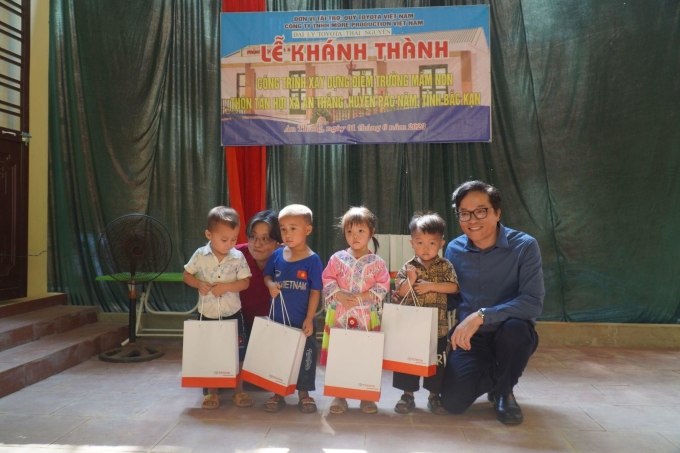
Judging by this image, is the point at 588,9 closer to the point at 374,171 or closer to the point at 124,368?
the point at 374,171

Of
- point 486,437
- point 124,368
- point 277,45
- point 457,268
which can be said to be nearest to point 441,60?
point 277,45

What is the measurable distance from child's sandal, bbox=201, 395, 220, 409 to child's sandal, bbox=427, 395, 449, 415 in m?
1.21

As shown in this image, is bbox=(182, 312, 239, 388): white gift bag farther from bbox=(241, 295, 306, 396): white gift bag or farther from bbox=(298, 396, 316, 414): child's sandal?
bbox=(298, 396, 316, 414): child's sandal

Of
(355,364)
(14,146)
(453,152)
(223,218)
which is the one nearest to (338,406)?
(355,364)

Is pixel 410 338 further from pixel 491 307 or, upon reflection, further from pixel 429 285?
pixel 491 307

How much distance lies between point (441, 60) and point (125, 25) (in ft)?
10.1

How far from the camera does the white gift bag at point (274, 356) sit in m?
2.84

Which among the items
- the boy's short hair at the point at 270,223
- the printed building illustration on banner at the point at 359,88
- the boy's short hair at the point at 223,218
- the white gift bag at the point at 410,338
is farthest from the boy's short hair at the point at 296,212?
the printed building illustration on banner at the point at 359,88

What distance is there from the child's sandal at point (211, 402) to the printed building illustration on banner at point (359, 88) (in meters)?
2.59

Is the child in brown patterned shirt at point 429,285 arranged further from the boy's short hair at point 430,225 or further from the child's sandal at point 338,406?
the child's sandal at point 338,406

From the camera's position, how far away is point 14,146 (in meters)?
4.74

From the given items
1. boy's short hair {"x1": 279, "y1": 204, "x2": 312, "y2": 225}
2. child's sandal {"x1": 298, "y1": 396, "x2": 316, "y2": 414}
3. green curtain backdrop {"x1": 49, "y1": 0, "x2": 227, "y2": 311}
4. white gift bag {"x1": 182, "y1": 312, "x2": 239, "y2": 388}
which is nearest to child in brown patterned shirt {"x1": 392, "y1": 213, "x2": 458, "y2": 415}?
child's sandal {"x1": 298, "y1": 396, "x2": 316, "y2": 414}

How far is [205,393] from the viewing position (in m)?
Answer: 3.28

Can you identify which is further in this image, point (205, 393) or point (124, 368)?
point (124, 368)
